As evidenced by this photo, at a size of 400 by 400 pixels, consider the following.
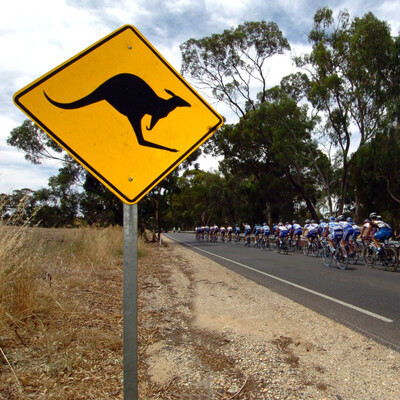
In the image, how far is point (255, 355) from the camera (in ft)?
12.5

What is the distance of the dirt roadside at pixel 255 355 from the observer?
3021mm

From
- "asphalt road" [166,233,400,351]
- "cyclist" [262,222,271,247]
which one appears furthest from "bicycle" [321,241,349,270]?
"cyclist" [262,222,271,247]

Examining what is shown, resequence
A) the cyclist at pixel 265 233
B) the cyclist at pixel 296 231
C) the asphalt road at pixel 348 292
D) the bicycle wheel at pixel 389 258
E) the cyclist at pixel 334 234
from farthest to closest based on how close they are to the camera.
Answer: the cyclist at pixel 265 233
the cyclist at pixel 296 231
the cyclist at pixel 334 234
the bicycle wheel at pixel 389 258
the asphalt road at pixel 348 292

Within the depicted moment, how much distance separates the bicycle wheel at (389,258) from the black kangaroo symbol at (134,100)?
35.5 ft

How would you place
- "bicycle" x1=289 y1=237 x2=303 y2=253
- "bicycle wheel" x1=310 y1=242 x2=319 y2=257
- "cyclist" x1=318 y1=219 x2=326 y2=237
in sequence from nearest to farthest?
1. "cyclist" x1=318 y1=219 x2=326 y2=237
2. "bicycle wheel" x1=310 y1=242 x2=319 y2=257
3. "bicycle" x1=289 y1=237 x2=303 y2=253

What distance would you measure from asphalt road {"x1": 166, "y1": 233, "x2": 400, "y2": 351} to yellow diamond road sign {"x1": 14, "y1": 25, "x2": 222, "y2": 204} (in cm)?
376

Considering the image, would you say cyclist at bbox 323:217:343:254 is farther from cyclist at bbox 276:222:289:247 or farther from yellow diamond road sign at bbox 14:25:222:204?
yellow diamond road sign at bbox 14:25:222:204

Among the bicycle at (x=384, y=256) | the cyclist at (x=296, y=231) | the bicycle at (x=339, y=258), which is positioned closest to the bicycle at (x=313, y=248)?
the cyclist at (x=296, y=231)

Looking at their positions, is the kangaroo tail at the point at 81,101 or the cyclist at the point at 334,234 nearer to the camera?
the kangaroo tail at the point at 81,101

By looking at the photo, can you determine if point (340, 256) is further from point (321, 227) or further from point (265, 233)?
point (265, 233)

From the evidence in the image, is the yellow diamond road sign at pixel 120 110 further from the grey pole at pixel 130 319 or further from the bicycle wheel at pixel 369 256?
the bicycle wheel at pixel 369 256

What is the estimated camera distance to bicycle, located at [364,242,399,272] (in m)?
10.9

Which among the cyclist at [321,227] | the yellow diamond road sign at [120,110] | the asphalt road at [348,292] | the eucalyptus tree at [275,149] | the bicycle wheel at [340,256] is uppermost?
the eucalyptus tree at [275,149]

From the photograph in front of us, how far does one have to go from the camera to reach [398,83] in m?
22.9
